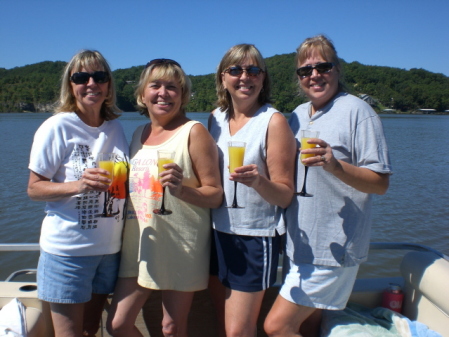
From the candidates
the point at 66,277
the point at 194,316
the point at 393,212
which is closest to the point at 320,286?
the point at 194,316

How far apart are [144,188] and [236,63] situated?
1000 millimetres

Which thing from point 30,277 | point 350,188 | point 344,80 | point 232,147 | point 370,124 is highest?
point 344,80

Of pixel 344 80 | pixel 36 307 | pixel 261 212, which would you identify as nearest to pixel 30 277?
pixel 36 307

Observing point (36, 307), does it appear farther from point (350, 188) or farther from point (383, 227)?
point (383, 227)

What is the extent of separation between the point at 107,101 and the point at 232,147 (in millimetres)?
1033

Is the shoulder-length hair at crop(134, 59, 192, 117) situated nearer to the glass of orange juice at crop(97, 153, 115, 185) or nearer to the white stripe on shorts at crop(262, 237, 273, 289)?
the glass of orange juice at crop(97, 153, 115, 185)

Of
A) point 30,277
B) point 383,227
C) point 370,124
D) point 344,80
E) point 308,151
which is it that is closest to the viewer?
point 308,151

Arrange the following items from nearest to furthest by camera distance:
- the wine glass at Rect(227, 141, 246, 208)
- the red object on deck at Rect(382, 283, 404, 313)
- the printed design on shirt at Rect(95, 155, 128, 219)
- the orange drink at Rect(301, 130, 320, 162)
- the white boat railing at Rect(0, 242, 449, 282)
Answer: the orange drink at Rect(301, 130, 320, 162), the wine glass at Rect(227, 141, 246, 208), the printed design on shirt at Rect(95, 155, 128, 219), the white boat railing at Rect(0, 242, 449, 282), the red object on deck at Rect(382, 283, 404, 313)

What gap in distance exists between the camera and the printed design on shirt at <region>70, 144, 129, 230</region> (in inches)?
94.6

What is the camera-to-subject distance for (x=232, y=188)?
2484 millimetres

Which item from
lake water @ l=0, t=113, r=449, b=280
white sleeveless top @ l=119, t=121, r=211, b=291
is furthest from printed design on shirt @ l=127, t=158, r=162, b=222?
lake water @ l=0, t=113, r=449, b=280

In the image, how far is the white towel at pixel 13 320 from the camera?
2.43 m

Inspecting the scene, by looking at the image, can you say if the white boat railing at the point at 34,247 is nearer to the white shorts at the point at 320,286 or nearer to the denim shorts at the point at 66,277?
the denim shorts at the point at 66,277

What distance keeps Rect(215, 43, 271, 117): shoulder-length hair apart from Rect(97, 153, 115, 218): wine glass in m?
0.89
